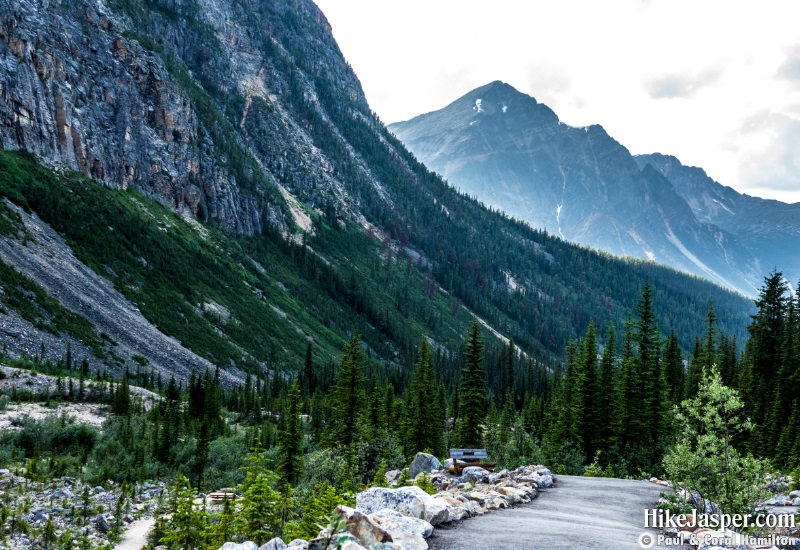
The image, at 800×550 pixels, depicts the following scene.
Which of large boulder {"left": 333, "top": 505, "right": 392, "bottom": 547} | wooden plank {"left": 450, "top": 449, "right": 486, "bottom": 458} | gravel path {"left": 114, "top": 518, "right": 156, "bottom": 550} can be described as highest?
large boulder {"left": 333, "top": 505, "right": 392, "bottom": 547}

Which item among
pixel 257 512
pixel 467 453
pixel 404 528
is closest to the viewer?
pixel 404 528

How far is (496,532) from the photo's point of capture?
14.5 meters

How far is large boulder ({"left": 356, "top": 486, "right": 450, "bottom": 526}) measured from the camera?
14.6 metres

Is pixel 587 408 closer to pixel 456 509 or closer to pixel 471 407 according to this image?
pixel 471 407

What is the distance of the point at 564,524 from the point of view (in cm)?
1584

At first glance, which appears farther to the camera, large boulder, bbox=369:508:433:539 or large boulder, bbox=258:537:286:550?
large boulder, bbox=369:508:433:539

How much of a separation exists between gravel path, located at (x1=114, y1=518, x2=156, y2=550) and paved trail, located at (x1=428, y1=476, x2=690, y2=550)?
2277 centimetres

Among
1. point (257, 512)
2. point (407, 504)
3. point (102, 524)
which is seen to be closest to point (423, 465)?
point (257, 512)

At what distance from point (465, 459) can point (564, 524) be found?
46.6 ft

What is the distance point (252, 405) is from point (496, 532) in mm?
77868

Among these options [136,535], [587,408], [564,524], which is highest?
[564,524]

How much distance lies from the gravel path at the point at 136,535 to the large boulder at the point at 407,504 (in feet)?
68.4

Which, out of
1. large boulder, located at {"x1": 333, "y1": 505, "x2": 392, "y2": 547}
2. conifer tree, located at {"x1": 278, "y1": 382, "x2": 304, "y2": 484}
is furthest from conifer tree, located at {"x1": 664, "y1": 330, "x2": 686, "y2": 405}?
large boulder, located at {"x1": 333, "y1": 505, "x2": 392, "y2": 547}

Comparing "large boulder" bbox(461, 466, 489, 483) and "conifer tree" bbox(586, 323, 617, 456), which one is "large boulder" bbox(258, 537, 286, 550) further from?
"conifer tree" bbox(586, 323, 617, 456)
